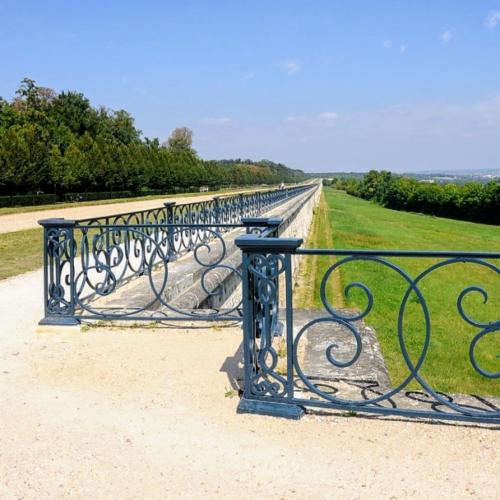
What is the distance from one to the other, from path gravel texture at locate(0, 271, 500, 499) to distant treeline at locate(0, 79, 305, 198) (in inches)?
1083

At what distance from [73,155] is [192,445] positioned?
35.3 m

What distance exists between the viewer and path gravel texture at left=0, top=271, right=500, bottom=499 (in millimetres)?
2520

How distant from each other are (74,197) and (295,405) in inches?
1366

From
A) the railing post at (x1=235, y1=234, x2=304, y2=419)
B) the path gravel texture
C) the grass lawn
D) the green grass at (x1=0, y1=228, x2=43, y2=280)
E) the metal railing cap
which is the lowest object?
the grass lawn

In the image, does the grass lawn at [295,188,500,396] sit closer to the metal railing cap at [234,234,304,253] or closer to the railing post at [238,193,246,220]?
the metal railing cap at [234,234,304,253]

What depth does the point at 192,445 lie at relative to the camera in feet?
9.57

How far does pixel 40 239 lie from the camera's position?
1444 centimetres

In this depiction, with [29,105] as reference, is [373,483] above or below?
below

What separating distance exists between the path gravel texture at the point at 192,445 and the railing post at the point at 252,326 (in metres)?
0.10

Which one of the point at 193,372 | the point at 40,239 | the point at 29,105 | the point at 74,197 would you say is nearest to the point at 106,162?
the point at 74,197

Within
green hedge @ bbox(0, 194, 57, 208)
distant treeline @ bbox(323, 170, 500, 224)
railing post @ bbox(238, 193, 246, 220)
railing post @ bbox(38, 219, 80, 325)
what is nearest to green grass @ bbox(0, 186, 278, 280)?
railing post @ bbox(38, 219, 80, 325)

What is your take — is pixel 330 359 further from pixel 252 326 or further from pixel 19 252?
pixel 19 252

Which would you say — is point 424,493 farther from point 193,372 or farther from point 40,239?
point 40,239

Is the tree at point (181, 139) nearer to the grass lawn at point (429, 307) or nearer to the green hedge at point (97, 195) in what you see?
the green hedge at point (97, 195)
